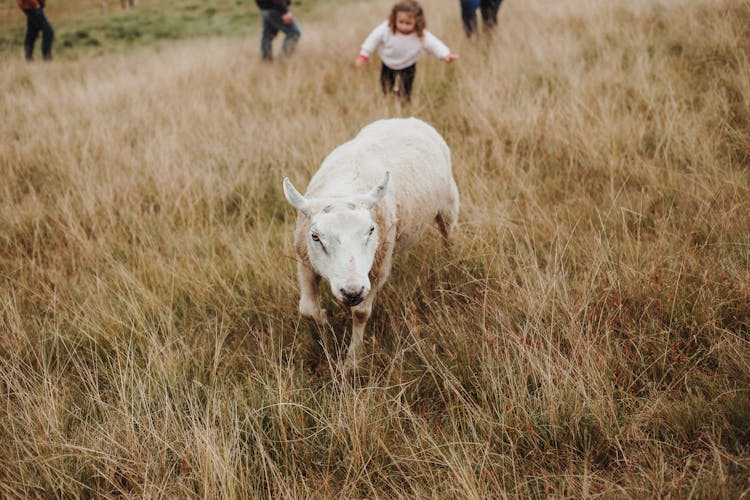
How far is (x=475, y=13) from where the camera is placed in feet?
24.1

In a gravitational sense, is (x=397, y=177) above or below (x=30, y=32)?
below

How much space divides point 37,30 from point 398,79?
986 centimetres

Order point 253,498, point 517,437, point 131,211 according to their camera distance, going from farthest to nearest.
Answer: point 131,211, point 517,437, point 253,498

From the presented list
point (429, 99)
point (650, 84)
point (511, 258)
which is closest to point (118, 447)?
point (511, 258)

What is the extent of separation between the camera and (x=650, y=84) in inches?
193

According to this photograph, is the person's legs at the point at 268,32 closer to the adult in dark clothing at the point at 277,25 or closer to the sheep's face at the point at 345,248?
the adult in dark clothing at the point at 277,25

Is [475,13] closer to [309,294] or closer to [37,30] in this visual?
[309,294]

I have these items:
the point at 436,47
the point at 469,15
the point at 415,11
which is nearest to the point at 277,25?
the point at 469,15

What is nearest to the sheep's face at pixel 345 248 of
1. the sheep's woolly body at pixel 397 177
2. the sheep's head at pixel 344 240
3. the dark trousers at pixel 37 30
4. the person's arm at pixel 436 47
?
the sheep's head at pixel 344 240

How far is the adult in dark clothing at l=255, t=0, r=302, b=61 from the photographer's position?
7.72 m

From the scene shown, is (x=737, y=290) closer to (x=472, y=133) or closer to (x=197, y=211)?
(x=472, y=133)

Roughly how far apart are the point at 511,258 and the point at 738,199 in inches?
60.5

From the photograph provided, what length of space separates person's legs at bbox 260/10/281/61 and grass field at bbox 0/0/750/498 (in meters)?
2.39

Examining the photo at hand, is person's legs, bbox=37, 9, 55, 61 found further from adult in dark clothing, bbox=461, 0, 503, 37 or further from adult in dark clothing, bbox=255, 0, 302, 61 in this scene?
adult in dark clothing, bbox=461, 0, 503, 37
